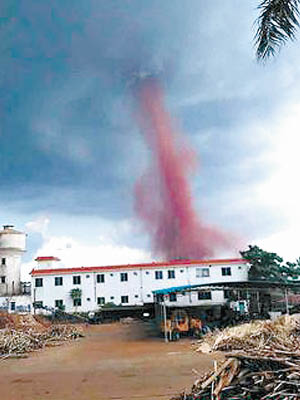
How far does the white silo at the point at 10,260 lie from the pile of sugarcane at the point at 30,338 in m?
28.5

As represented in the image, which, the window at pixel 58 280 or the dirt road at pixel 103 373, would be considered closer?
the dirt road at pixel 103 373

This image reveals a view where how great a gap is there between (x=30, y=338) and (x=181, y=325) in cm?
806

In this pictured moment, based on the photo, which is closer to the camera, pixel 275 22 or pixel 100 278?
pixel 275 22

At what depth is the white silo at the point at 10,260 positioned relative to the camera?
54.0 m

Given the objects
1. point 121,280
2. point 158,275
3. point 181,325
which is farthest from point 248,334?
point 121,280

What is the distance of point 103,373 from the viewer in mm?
13234

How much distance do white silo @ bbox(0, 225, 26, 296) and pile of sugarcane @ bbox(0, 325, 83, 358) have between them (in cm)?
2847

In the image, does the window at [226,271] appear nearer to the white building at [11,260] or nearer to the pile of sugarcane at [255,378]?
the white building at [11,260]

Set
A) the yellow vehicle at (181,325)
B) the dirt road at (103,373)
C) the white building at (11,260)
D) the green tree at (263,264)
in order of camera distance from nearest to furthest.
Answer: the dirt road at (103,373) < the yellow vehicle at (181,325) < the green tree at (263,264) < the white building at (11,260)

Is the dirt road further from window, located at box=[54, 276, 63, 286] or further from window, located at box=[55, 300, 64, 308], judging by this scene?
window, located at box=[54, 276, 63, 286]

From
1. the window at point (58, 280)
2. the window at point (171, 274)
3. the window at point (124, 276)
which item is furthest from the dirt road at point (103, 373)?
the window at point (58, 280)

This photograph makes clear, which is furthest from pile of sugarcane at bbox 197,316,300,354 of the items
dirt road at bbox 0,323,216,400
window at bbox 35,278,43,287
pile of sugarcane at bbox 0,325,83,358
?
window at bbox 35,278,43,287

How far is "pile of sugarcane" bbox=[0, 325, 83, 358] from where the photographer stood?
1914 cm

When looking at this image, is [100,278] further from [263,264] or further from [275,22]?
[275,22]
